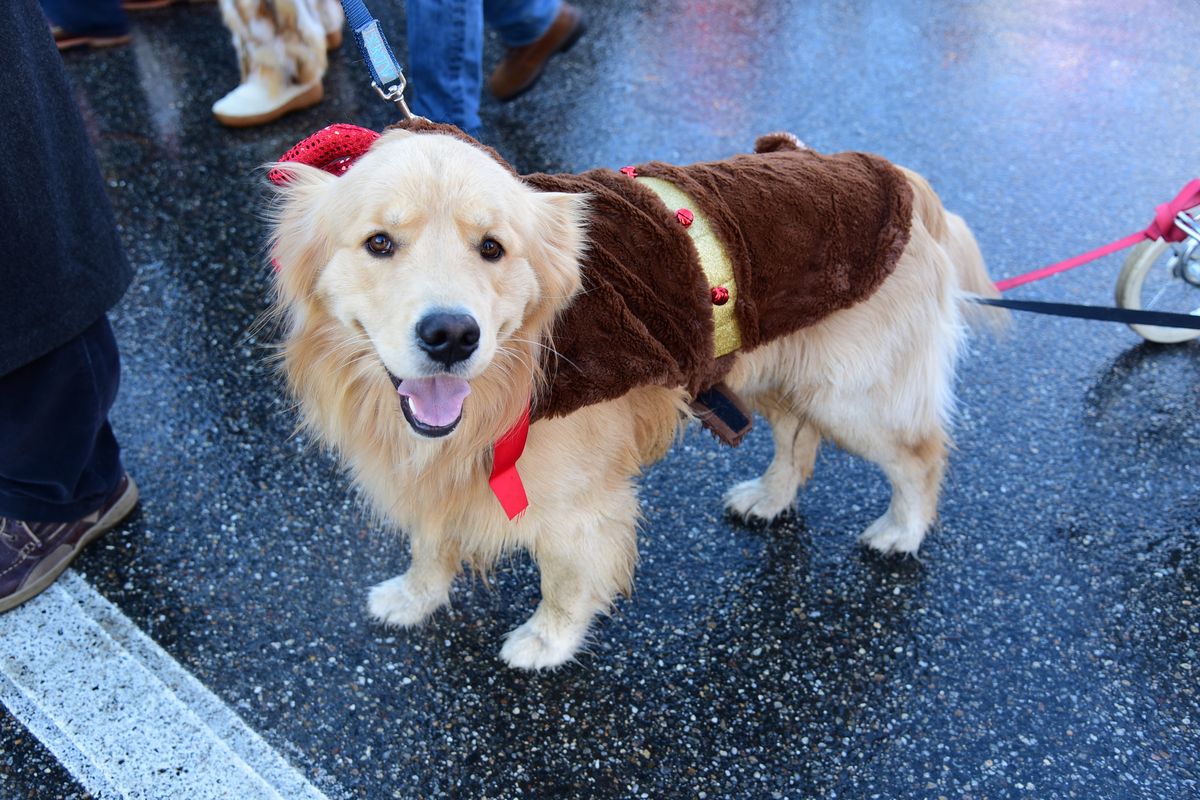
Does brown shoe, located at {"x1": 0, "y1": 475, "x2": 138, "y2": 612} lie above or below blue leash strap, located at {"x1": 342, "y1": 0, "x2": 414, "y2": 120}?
below

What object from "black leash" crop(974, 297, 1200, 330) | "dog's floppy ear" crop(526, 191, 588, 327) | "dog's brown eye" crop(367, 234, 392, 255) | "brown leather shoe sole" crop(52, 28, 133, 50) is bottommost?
"brown leather shoe sole" crop(52, 28, 133, 50)

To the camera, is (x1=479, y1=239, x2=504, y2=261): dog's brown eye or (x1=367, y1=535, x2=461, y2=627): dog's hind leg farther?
(x1=367, y1=535, x2=461, y2=627): dog's hind leg

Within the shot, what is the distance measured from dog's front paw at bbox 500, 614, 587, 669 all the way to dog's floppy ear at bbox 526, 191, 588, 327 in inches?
35.8

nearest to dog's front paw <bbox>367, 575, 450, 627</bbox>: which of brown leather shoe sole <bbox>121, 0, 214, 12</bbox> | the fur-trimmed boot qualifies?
the fur-trimmed boot

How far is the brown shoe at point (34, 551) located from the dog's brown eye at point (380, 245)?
151 centimetres

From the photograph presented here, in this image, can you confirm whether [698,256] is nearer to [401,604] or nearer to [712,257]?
[712,257]

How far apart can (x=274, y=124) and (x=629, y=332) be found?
3493 mm

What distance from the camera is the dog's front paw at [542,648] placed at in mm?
2436

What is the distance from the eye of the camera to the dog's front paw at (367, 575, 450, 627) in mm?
2533

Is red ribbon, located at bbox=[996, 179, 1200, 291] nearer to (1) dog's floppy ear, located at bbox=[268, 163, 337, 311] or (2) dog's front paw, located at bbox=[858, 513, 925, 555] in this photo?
(2) dog's front paw, located at bbox=[858, 513, 925, 555]

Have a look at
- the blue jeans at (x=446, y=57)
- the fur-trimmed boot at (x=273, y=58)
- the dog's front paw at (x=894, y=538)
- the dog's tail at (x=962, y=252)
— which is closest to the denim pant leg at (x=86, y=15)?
the fur-trimmed boot at (x=273, y=58)

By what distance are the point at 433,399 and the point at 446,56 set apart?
2150 mm

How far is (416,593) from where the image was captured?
2.55 meters

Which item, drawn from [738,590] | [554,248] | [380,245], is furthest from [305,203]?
[738,590]
